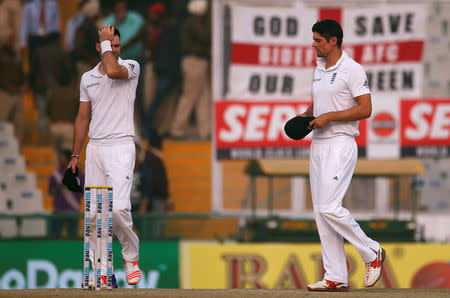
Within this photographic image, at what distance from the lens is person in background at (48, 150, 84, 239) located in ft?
53.0

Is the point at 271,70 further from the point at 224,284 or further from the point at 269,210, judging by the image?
the point at 224,284

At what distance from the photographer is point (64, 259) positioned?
623 inches

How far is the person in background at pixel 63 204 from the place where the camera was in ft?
53.0

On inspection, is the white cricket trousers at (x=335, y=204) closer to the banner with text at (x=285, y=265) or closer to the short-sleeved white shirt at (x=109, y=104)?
the short-sleeved white shirt at (x=109, y=104)

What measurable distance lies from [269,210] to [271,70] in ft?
7.45

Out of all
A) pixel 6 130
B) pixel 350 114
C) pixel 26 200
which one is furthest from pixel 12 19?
pixel 350 114

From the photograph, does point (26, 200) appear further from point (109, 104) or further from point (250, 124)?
A: point (109, 104)

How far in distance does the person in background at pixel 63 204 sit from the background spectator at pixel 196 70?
2.93 metres

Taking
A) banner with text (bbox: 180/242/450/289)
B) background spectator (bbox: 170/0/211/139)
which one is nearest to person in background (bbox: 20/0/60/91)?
background spectator (bbox: 170/0/211/139)

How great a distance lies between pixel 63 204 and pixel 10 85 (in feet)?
11.6

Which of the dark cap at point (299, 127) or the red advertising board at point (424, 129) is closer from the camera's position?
the dark cap at point (299, 127)

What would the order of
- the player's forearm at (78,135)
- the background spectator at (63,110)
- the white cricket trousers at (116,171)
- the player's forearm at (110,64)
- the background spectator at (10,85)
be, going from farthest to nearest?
the background spectator at (10,85), the background spectator at (63,110), the player's forearm at (78,135), the white cricket trousers at (116,171), the player's forearm at (110,64)

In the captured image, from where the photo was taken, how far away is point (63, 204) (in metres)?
17.2

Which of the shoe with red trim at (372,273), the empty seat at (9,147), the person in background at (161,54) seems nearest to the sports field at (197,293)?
the shoe with red trim at (372,273)
